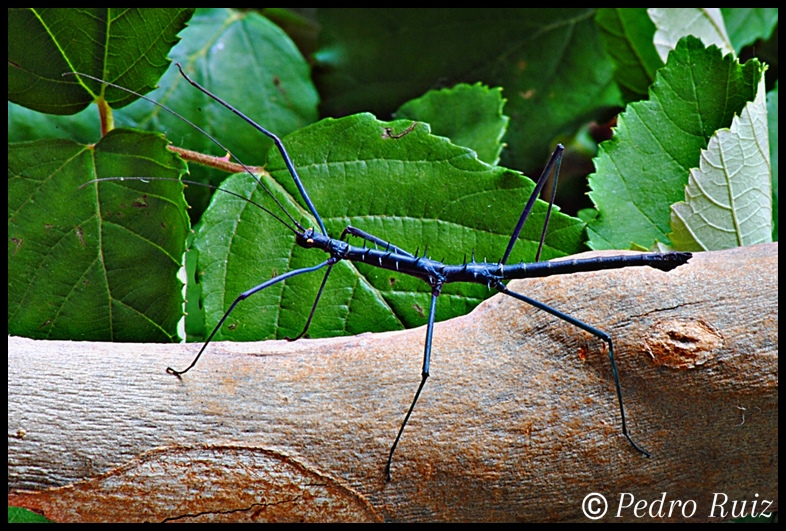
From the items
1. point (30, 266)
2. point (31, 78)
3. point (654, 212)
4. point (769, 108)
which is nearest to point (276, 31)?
point (31, 78)

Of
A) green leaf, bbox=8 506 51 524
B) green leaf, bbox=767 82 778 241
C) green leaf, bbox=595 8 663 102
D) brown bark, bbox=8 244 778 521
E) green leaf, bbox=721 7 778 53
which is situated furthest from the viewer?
green leaf, bbox=721 7 778 53

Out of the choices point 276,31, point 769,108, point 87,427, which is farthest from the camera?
point 276,31

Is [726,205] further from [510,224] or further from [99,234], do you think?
[99,234]

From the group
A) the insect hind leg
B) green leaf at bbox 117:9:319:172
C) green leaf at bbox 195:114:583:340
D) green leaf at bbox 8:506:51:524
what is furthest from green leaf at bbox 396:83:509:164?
green leaf at bbox 8:506:51:524

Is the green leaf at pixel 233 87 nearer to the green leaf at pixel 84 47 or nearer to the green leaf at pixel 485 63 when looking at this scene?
the green leaf at pixel 485 63

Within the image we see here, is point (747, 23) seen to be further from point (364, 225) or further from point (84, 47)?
point (84, 47)

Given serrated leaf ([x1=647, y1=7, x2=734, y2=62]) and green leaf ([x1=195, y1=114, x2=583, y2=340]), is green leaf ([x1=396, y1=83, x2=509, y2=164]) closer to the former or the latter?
green leaf ([x1=195, y1=114, x2=583, y2=340])

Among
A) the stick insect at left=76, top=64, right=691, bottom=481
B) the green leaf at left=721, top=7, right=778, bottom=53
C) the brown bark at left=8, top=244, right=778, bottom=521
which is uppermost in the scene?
the green leaf at left=721, top=7, right=778, bottom=53
